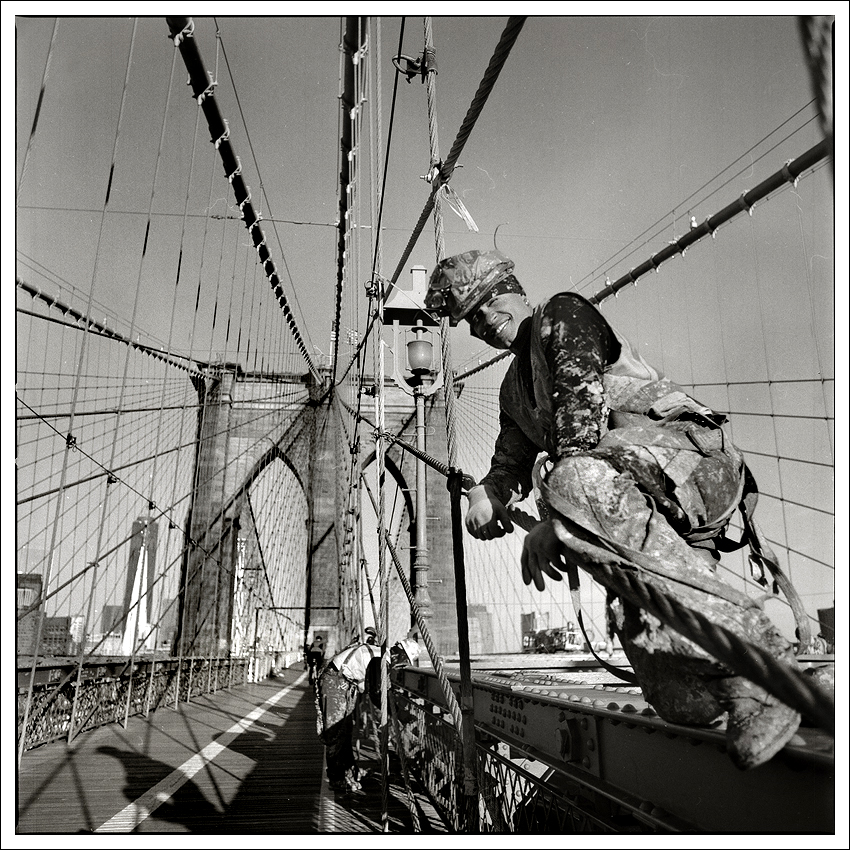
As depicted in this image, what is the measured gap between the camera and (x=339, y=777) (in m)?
3.08

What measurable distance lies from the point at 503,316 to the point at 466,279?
0.09 meters

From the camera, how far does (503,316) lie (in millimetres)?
1117

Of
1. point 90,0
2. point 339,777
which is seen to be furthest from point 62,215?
point 339,777

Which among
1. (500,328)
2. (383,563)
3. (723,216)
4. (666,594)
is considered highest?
(723,216)

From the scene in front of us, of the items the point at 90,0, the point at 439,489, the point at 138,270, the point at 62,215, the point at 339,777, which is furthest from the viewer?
the point at 439,489

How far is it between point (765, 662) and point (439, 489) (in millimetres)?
17678

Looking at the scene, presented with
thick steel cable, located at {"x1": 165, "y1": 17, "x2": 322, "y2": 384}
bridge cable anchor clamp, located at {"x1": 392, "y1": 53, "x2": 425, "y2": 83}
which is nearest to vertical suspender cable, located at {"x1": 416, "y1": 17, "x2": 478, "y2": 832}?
bridge cable anchor clamp, located at {"x1": 392, "y1": 53, "x2": 425, "y2": 83}

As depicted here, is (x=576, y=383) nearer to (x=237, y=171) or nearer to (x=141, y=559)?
(x=237, y=171)

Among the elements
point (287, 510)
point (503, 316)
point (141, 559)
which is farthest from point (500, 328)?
point (287, 510)

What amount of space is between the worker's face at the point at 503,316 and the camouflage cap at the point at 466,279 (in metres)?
0.02

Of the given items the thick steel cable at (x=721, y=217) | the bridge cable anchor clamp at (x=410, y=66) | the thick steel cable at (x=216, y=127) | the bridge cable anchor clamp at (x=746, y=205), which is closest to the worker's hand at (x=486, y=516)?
the bridge cable anchor clamp at (x=410, y=66)

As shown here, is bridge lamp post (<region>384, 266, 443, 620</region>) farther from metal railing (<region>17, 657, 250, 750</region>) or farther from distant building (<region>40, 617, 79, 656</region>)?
distant building (<region>40, 617, 79, 656</region>)

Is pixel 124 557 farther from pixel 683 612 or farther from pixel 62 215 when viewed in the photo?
pixel 683 612

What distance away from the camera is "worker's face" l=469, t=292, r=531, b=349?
3.66 ft
